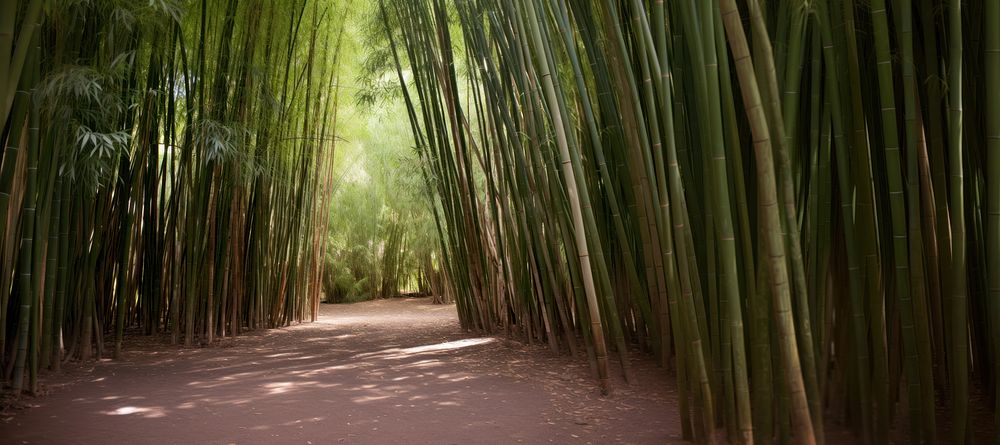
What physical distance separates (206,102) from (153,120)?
0.39m

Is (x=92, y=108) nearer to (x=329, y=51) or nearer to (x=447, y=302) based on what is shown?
(x=329, y=51)

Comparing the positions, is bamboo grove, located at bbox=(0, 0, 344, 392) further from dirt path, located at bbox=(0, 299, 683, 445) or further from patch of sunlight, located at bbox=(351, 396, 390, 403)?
patch of sunlight, located at bbox=(351, 396, 390, 403)

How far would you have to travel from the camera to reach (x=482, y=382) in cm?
306

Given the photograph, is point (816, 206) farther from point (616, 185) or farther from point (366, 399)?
point (366, 399)

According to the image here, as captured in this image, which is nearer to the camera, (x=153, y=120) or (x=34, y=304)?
(x=34, y=304)

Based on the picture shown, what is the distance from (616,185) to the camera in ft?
10.5

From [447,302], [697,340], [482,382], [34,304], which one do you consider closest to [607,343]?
[482,382]

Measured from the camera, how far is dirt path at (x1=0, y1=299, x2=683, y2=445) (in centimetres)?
224

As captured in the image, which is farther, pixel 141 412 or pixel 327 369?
pixel 327 369

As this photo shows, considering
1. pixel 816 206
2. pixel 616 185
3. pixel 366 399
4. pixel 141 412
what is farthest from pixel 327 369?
pixel 816 206

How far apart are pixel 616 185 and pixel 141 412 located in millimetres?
2152

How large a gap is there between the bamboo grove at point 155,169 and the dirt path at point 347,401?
0.41m

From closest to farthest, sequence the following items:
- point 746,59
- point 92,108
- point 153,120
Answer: point 746,59, point 92,108, point 153,120

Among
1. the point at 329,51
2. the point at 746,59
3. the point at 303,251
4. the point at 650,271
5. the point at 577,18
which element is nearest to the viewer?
the point at 746,59
